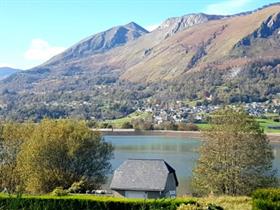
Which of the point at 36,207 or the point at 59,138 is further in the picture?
the point at 59,138

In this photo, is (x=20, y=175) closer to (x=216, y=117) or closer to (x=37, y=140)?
(x=37, y=140)

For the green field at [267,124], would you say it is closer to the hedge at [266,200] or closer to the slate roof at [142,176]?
the slate roof at [142,176]

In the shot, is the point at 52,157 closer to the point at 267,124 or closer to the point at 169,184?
the point at 169,184

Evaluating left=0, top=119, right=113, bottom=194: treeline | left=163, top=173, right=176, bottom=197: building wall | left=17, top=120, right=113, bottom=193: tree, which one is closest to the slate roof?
left=163, top=173, right=176, bottom=197: building wall

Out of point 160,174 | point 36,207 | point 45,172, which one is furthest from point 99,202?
point 36,207

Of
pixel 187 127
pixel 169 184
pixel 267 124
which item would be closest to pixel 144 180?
pixel 169 184

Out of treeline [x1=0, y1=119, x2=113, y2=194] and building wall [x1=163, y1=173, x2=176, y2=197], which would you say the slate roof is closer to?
building wall [x1=163, y1=173, x2=176, y2=197]

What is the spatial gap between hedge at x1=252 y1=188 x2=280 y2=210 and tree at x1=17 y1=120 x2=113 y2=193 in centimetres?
2519

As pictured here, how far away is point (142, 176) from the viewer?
147 feet

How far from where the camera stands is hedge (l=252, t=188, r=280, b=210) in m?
22.5

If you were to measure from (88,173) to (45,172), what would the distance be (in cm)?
424

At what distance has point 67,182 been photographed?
1903 inches

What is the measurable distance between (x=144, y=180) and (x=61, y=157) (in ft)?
30.2

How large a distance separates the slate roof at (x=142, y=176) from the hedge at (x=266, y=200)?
20.2 metres
